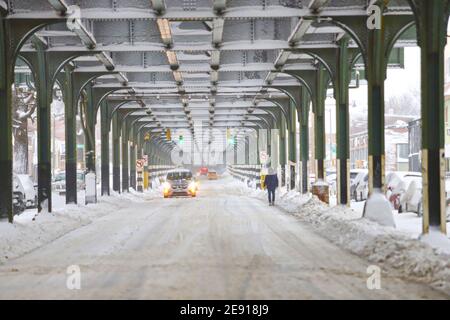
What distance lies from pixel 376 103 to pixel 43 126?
416 inches

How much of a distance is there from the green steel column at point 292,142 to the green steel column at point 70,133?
15.0m

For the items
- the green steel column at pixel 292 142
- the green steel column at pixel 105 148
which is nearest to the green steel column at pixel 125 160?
the green steel column at pixel 105 148

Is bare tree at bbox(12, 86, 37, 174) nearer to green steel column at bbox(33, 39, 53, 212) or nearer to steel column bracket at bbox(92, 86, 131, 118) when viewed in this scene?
steel column bracket at bbox(92, 86, 131, 118)

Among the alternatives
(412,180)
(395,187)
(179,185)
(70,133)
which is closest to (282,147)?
(179,185)

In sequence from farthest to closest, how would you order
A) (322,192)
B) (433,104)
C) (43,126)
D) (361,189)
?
(361,189)
(322,192)
(43,126)
(433,104)

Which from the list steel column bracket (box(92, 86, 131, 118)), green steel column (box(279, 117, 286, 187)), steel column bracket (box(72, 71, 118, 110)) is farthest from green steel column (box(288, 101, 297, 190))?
steel column bracket (box(72, 71, 118, 110))

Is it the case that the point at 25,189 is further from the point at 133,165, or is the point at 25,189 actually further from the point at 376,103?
the point at 133,165

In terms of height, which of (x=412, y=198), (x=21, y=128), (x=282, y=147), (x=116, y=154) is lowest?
(x=412, y=198)

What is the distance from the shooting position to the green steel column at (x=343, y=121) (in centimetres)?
2362

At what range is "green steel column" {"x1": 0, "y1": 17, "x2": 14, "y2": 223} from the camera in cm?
1797

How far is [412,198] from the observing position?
73.9 ft

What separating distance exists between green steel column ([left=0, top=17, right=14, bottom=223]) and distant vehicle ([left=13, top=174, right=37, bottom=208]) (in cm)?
985

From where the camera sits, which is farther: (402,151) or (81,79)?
(402,151)
